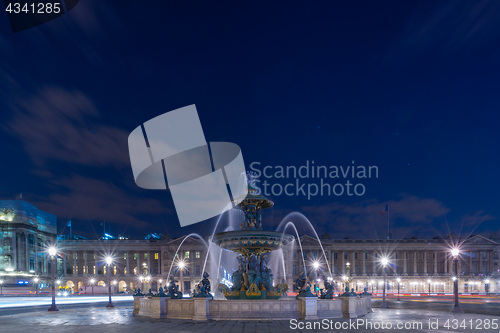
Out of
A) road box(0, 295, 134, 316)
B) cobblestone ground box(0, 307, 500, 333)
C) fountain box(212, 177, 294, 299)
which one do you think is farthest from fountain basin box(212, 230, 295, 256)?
road box(0, 295, 134, 316)

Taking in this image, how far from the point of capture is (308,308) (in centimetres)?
1775

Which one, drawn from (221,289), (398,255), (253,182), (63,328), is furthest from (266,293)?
(398,255)

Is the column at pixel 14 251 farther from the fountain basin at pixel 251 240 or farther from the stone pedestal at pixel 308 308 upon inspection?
the stone pedestal at pixel 308 308

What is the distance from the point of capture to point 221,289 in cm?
2205

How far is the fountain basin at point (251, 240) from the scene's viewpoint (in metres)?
21.2

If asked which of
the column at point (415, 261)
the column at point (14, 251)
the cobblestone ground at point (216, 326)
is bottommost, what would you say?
the column at point (415, 261)

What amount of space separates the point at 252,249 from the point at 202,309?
18.1 ft

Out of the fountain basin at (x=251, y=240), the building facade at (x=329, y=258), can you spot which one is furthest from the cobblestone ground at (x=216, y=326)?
the building facade at (x=329, y=258)

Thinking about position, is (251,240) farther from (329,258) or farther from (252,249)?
(329,258)

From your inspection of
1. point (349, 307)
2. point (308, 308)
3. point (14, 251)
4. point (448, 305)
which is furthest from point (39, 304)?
point (14, 251)

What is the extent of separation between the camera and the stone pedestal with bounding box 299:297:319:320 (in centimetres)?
1770

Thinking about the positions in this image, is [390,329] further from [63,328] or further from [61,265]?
[61,265]

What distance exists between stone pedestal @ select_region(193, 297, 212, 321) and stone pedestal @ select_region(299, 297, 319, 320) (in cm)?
418

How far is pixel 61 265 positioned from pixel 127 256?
63.2 ft
